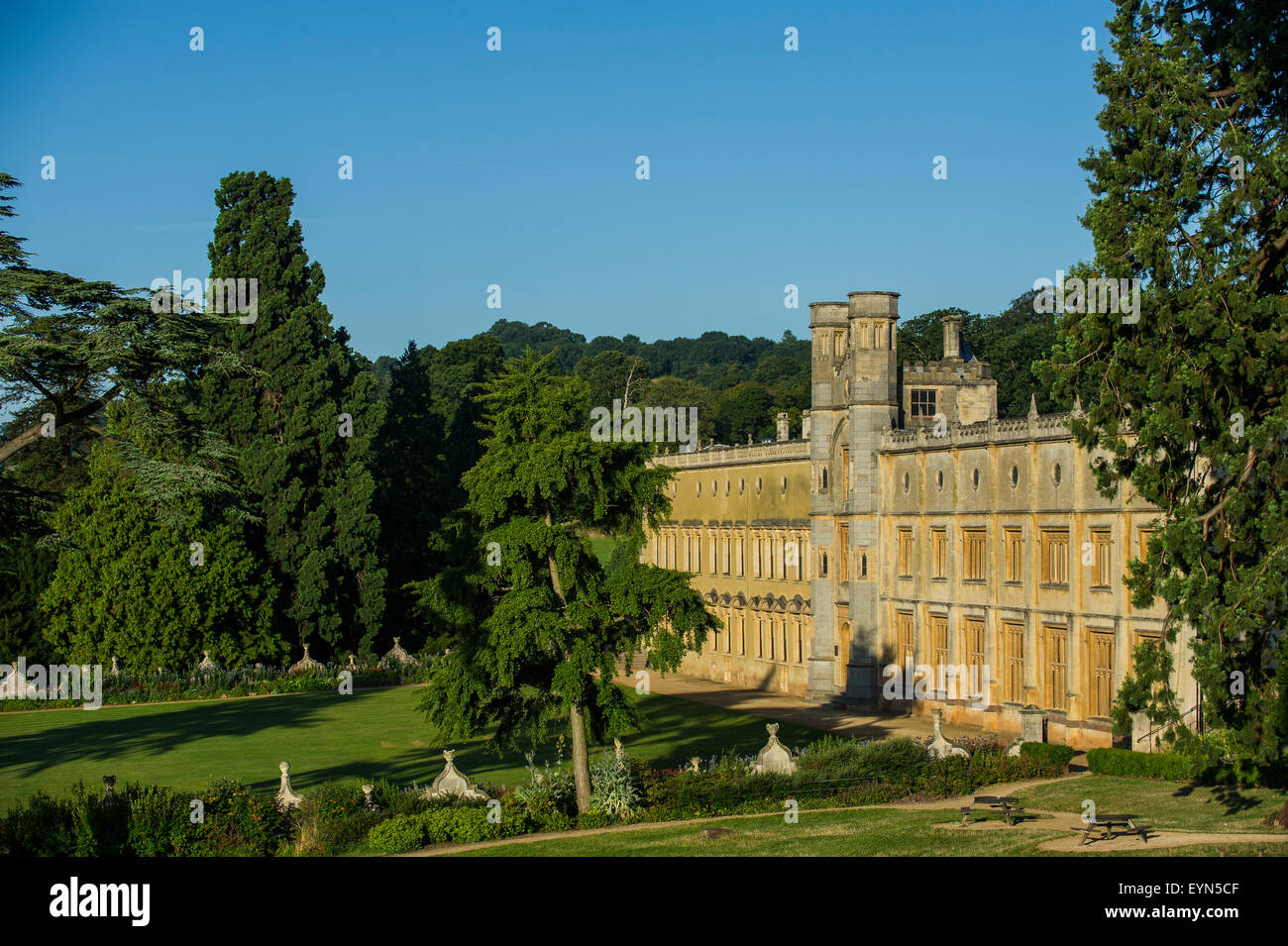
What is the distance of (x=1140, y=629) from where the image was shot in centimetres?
3850

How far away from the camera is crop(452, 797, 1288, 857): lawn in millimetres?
23797

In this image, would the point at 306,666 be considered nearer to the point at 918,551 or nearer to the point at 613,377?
the point at 918,551

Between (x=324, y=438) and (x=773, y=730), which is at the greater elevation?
(x=324, y=438)

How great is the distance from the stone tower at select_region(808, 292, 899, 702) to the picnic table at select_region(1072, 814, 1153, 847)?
90.5ft

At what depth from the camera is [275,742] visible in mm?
45500

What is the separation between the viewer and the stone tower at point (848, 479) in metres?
52.2

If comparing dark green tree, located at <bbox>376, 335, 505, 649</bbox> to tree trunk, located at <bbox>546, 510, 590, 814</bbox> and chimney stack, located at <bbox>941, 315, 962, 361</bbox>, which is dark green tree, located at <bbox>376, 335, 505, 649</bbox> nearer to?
chimney stack, located at <bbox>941, 315, 962, 361</bbox>

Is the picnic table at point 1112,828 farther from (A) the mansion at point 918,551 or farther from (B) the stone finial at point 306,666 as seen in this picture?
(B) the stone finial at point 306,666

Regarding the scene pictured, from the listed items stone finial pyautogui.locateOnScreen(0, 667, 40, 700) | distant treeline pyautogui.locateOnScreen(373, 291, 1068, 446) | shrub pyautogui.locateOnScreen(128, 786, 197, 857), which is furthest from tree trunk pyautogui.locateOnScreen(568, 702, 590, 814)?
distant treeline pyautogui.locateOnScreen(373, 291, 1068, 446)

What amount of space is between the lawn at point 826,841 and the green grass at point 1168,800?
91.5 inches

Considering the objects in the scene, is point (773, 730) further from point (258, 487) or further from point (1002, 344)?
point (1002, 344)
